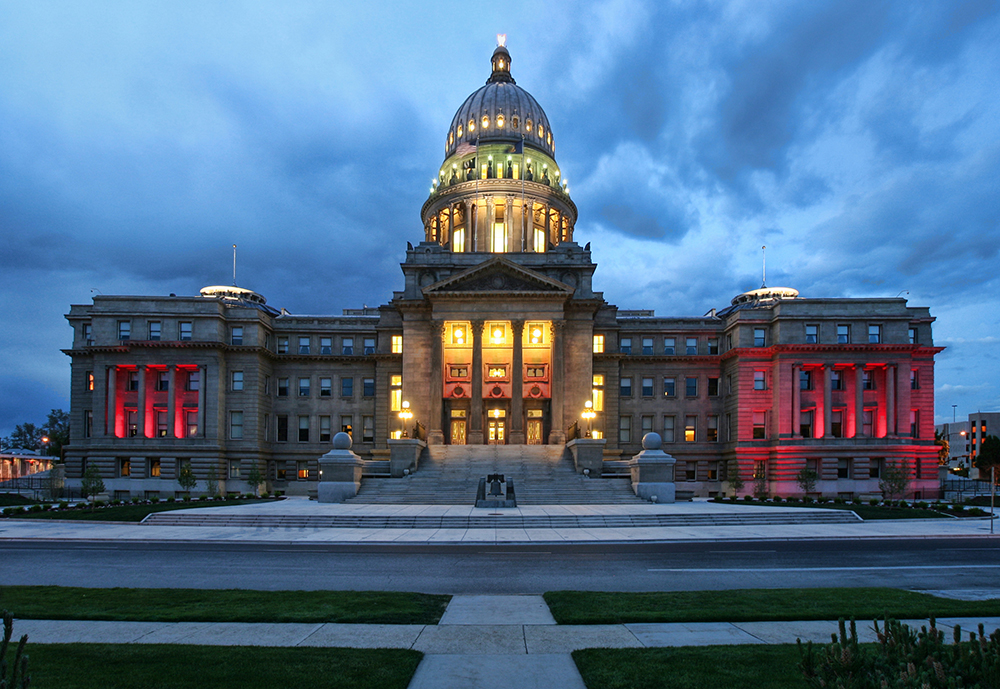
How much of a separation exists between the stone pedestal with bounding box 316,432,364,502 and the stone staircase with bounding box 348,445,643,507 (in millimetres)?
794

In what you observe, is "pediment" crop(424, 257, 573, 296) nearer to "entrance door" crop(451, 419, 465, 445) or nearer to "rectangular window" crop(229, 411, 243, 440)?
"entrance door" crop(451, 419, 465, 445)

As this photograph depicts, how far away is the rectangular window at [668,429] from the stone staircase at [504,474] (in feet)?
68.6

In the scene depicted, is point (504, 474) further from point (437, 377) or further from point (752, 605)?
point (752, 605)

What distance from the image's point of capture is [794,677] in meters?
8.24

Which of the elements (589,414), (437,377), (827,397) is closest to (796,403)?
(827,397)

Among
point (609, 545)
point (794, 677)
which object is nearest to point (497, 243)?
point (609, 545)

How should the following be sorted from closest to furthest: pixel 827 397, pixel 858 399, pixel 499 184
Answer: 1. pixel 827 397
2. pixel 858 399
3. pixel 499 184

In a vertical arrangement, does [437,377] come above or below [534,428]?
above

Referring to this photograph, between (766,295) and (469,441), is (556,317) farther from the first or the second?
(766,295)

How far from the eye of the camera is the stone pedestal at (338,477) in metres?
41.6

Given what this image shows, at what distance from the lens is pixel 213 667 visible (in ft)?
28.5

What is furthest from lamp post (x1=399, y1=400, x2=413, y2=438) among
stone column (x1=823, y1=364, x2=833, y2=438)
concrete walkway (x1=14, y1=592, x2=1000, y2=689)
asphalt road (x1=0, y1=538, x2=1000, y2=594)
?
concrete walkway (x1=14, y1=592, x2=1000, y2=689)

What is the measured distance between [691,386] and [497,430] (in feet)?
71.8

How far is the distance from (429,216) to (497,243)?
12.2 m
